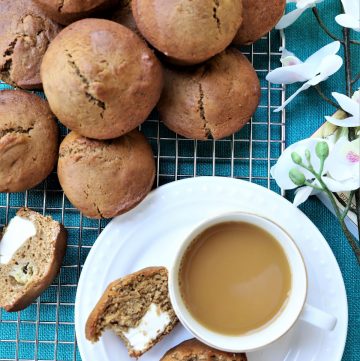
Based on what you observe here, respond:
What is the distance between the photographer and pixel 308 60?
170cm

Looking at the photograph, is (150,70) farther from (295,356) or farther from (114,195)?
(295,356)

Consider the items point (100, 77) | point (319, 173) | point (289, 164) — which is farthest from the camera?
point (289, 164)

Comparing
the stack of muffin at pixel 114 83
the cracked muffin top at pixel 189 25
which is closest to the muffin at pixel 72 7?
the stack of muffin at pixel 114 83

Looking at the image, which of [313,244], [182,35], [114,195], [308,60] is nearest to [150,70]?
[182,35]

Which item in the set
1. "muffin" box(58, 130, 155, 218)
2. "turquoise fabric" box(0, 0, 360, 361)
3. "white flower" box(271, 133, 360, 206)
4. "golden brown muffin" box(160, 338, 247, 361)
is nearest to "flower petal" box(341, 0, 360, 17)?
"turquoise fabric" box(0, 0, 360, 361)

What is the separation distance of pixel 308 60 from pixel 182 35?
1.44 feet

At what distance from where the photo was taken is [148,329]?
5.39 ft

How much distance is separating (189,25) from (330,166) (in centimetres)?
52

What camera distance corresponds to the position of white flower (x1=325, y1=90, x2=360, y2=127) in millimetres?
1541

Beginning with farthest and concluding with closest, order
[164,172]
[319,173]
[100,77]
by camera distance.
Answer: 1. [164,172]
2. [319,173]
3. [100,77]

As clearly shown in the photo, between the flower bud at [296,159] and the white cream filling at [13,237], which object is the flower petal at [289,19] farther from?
the white cream filling at [13,237]

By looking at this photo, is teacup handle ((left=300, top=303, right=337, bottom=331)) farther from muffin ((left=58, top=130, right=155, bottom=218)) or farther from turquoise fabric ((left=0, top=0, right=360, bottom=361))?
muffin ((left=58, top=130, right=155, bottom=218))

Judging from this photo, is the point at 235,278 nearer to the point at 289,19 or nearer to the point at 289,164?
the point at 289,164

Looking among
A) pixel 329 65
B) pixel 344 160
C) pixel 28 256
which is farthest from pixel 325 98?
pixel 28 256
